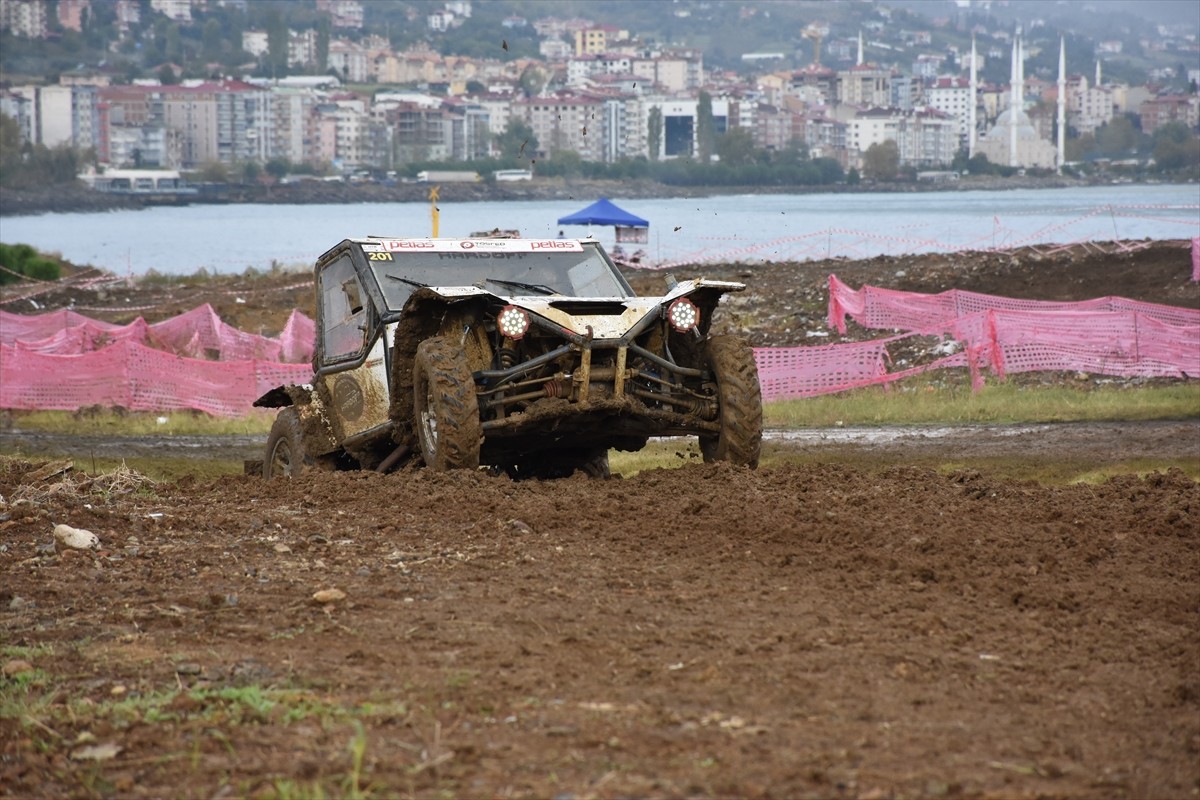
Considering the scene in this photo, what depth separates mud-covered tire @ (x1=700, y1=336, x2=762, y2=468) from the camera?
11.1 m

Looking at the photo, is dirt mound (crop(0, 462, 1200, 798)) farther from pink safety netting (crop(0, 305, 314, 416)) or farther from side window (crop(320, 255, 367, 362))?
pink safety netting (crop(0, 305, 314, 416))

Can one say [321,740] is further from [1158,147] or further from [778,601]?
[1158,147]

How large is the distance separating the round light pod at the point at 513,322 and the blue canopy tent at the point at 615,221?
128ft

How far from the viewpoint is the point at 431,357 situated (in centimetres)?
1066

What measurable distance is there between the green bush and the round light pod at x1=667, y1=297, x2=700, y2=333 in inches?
1499

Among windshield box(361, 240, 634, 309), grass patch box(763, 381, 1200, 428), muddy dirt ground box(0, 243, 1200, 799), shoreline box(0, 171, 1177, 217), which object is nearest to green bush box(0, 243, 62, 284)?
grass patch box(763, 381, 1200, 428)

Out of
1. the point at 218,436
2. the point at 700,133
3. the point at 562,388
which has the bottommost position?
the point at 218,436

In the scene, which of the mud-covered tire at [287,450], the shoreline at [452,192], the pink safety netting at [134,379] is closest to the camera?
the mud-covered tire at [287,450]

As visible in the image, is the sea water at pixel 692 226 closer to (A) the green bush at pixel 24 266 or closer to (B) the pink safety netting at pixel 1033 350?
(A) the green bush at pixel 24 266

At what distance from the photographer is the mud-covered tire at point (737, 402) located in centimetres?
1109

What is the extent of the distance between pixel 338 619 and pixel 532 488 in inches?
142

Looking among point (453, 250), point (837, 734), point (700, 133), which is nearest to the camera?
point (837, 734)

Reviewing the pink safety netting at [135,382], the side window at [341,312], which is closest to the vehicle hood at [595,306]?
the side window at [341,312]

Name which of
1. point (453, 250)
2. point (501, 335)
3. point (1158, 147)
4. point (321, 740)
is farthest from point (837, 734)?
point (1158, 147)
